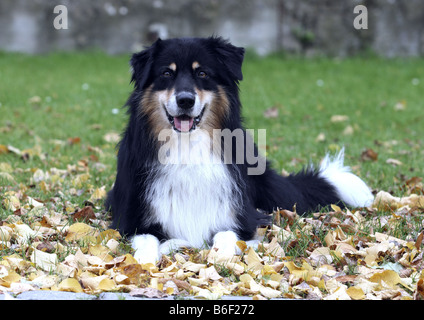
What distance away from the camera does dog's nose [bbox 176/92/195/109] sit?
379 cm

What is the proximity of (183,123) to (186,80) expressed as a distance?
0.99 feet

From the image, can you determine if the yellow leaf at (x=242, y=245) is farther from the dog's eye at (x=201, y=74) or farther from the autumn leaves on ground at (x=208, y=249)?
the dog's eye at (x=201, y=74)

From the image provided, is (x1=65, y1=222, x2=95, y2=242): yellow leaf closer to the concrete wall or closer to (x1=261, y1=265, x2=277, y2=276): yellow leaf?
→ (x1=261, y1=265, x2=277, y2=276): yellow leaf

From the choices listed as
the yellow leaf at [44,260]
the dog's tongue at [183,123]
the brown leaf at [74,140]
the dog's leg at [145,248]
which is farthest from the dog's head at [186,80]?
the brown leaf at [74,140]

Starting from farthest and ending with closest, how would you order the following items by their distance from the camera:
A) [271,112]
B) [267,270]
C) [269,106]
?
[269,106] < [271,112] < [267,270]

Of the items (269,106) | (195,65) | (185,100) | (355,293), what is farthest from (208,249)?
(269,106)

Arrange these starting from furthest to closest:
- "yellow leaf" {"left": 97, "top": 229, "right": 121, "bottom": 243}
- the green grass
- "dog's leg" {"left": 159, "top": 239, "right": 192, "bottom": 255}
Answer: the green grass
"yellow leaf" {"left": 97, "top": 229, "right": 121, "bottom": 243}
"dog's leg" {"left": 159, "top": 239, "right": 192, "bottom": 255}

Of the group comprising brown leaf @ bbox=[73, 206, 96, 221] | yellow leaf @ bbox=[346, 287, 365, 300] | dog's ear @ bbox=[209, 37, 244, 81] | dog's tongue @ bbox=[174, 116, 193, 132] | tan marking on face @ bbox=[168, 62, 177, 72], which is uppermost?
dog's ear @ bbox=[209, 37, 244, 81]

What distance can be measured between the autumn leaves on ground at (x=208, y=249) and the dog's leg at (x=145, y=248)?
80 mm

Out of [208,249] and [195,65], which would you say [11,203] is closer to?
[208,249]

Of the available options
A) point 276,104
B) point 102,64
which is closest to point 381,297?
point 276,104

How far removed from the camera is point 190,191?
4012 mm

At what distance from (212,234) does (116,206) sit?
0.81 metres

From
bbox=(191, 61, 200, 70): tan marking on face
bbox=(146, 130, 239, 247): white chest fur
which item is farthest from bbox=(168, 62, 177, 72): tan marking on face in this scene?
bbox=(146, 130, 239, 247): white chest fur
